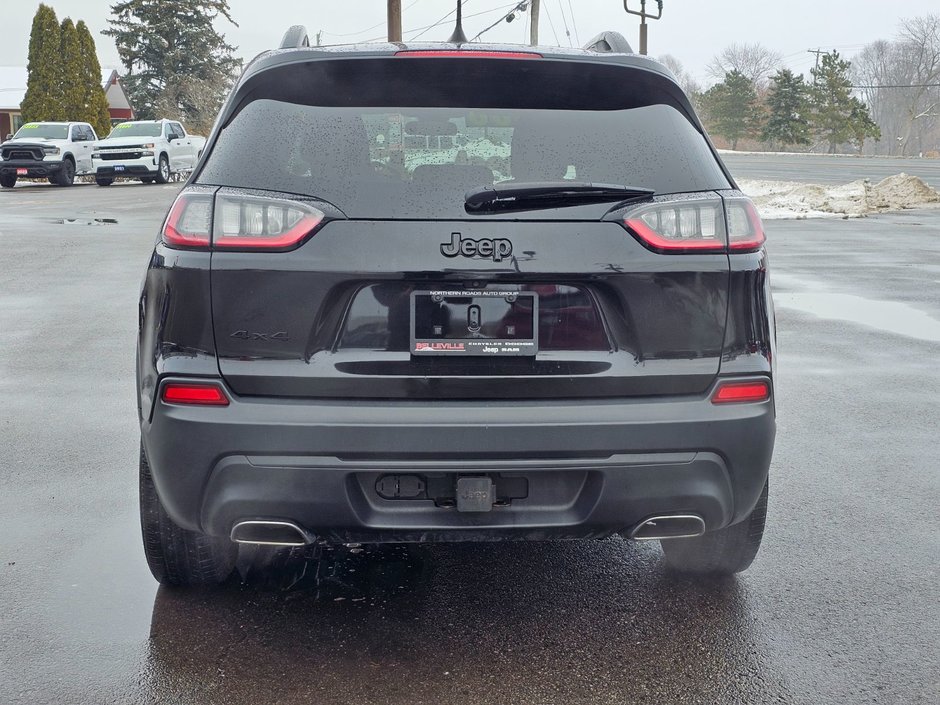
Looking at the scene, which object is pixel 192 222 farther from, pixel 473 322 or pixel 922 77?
pixel 922 77

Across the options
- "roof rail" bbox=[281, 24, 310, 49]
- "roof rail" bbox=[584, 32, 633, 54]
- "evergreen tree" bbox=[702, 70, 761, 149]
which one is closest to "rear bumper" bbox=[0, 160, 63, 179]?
"roof rail" bbox=[281, 24, 310, 49]

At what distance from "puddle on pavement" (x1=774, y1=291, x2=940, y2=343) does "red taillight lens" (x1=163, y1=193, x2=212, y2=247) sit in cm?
737

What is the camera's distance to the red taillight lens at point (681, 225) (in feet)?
10.1

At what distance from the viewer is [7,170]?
3262 cm

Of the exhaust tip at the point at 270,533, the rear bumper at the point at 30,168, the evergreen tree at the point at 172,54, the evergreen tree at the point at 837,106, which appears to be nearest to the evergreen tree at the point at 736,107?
the evergreen tree at the point at 837,106

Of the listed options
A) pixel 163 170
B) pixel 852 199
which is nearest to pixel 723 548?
pixel 852 199

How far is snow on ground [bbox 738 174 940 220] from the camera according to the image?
24547 millimetres

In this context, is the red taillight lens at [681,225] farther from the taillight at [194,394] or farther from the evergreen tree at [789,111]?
the evergreen tree at [789,111]

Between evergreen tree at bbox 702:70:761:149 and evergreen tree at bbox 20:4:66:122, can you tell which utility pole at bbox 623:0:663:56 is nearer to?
evergreen tree at bbox 20:4:66:122

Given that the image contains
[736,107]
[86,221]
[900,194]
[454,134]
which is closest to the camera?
[454,134]

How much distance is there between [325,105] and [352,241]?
51 centimetres

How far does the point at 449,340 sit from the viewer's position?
303cm

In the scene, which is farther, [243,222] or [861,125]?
[861,125]

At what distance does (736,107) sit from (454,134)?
9887 cm
